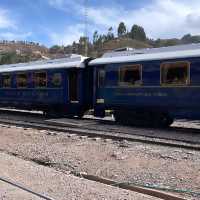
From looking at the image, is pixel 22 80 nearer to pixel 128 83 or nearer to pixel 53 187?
pixel 128 83

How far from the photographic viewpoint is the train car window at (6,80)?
30500 mm

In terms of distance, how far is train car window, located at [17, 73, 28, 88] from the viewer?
94.1 feet

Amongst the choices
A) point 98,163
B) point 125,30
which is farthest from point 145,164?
point 125,30

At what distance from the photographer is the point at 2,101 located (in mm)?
31500

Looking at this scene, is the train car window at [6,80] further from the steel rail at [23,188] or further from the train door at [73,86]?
the steel rail at [23,188]

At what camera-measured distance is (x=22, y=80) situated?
29.1 metres

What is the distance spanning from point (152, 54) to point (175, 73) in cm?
174

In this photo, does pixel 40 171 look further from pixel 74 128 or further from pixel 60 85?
pixel 60 85

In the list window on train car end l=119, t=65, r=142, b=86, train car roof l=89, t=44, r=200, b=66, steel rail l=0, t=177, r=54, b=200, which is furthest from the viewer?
window on train car end l=119, t=65, r=142, b=86

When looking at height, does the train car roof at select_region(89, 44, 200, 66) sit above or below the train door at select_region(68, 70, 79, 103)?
above

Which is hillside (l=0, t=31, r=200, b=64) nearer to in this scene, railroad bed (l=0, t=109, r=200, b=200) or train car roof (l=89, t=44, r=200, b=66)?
train car roof (l=89, t=44, r=200, b=66)

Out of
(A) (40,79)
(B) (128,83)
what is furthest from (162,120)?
(A) (40,79)

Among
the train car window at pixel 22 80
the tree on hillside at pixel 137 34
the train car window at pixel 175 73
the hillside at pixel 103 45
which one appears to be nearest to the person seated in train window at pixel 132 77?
the train car window at pixel 175 73

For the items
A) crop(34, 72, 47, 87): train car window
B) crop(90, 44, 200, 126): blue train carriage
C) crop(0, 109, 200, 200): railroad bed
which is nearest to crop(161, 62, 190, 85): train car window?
crop(90, 44, 200, 126): blue train carriage
